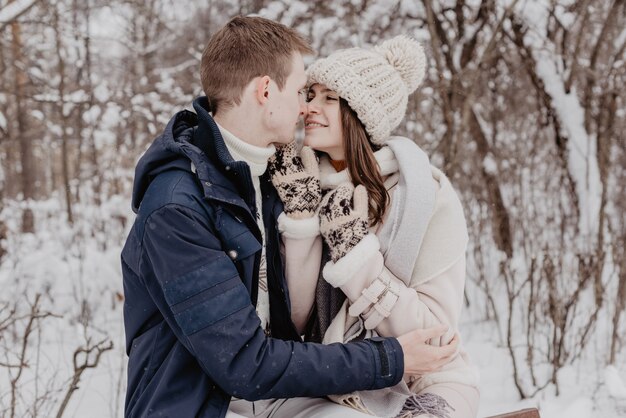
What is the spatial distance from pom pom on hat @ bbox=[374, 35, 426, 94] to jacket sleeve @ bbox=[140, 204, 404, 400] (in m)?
1.16

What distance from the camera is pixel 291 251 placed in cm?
219

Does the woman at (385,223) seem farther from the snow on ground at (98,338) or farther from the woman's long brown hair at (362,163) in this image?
the snow on ground at (98,338)

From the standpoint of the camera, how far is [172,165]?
1.90 metres

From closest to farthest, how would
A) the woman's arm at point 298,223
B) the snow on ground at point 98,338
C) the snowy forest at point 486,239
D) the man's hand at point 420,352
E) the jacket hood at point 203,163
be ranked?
the jacket hood at point 203,163
the man's hand at point 420,352
the woman's arm at point 298,223
the snow on ground at point 98,338
the snowy forest at point 486,239

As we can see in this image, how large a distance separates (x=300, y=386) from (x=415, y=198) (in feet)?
2.68

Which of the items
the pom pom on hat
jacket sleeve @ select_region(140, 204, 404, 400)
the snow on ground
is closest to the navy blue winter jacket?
jacket sleeve @ select_region(140, 204, 404, 400)

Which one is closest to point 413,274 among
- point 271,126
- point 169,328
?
point 271,126

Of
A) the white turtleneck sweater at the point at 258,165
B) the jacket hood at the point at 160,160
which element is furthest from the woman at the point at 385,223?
the jacket hood at the point at 160,160

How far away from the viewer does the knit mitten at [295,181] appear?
7.15ft

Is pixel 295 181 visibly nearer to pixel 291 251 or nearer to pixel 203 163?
pixel 291 251

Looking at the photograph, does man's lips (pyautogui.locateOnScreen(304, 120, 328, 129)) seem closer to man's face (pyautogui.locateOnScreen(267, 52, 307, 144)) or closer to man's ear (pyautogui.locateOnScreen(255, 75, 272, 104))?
man's face (pyautogui.locateOnScreen(267, 52, 307, 144))

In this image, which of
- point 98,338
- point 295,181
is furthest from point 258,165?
point 98,338

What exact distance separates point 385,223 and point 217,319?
2.75 feet

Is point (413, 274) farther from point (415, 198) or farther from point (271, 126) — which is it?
point (271, 126)
